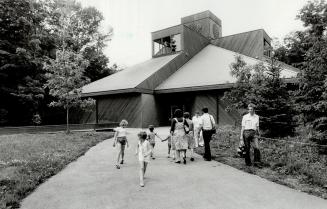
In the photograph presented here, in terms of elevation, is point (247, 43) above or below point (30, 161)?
above

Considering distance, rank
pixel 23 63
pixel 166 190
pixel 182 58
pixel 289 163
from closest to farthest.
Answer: pixel 166 190 < pixel 289 163 < pixel 23 63 < pixel 182 58

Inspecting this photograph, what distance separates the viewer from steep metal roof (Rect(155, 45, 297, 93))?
20.4 metres

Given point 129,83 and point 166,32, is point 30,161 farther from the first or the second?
point 166,32

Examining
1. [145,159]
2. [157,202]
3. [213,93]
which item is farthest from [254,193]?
[213,93]

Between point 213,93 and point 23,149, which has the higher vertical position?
point 213,93

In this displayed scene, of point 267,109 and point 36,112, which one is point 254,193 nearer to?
point 267,109

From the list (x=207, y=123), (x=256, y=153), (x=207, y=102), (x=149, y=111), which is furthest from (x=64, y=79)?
(x=256, y=153)

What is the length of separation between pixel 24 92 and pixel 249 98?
18572mm

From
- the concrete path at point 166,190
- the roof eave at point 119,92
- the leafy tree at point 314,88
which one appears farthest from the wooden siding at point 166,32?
the concrete path at point 166,190

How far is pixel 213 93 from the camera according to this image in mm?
21484

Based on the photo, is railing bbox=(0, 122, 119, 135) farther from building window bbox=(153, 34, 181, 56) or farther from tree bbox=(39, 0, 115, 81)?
tree bbox=(39, 0, 115, 81)

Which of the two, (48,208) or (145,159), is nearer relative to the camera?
(48,208)

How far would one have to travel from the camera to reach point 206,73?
75.0ft

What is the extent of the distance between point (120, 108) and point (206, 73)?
7140 mm
